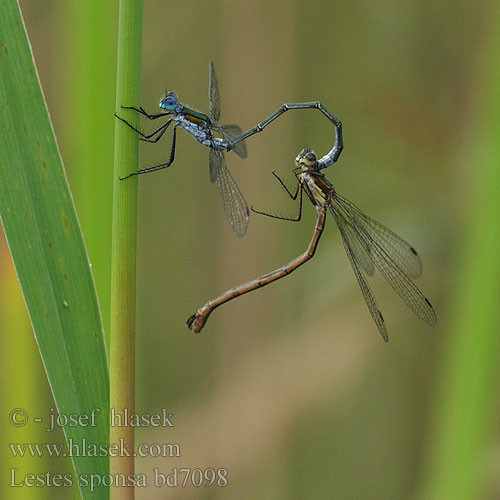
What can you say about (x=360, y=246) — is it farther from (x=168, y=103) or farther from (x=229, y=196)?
(x=168, y=103)

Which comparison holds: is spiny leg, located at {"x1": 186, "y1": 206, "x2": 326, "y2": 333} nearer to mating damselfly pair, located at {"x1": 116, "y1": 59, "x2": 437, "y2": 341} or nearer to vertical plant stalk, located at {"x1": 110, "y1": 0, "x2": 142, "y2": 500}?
mating damselfly pair, located at {"x1": 116, "y1": 59, "x2": 437, "y2": 341}

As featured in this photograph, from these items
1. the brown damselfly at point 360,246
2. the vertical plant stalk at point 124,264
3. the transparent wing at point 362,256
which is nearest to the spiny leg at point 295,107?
the brown damselfly at point 360,246

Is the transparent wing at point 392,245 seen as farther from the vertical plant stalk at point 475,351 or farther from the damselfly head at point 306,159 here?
the vertical plant stalk at point 475,351

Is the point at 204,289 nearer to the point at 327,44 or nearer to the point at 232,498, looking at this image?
the point at 232,498

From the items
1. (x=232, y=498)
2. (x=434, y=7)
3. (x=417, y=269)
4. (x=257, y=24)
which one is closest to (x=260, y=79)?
(x=257, y=24)

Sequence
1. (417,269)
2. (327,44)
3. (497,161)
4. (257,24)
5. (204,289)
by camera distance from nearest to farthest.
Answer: (497,161) < (417,269) < (257,24) < (327,44) < (204,289)

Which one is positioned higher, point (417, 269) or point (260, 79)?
point (260, 79)

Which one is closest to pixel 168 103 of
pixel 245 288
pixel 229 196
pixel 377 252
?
pixel 229 196
